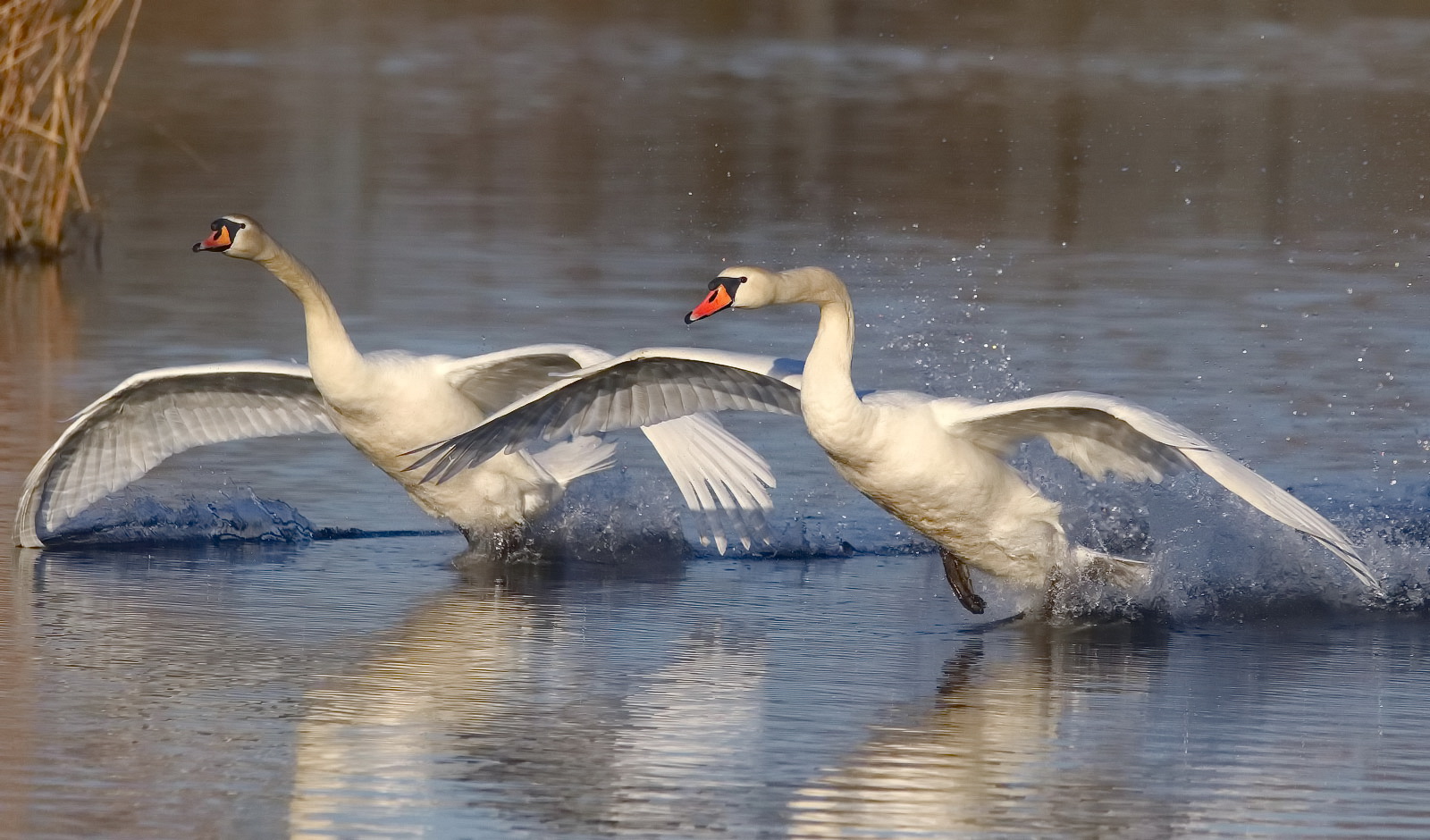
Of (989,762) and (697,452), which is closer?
(989,762)

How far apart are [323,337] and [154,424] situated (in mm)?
1155

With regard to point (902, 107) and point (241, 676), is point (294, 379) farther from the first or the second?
point (902, 107)

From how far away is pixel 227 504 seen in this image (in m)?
10.5

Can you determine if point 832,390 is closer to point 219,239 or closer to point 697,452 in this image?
point 697,452

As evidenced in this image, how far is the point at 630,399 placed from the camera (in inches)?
385

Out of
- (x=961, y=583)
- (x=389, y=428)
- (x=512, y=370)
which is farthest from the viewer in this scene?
(x=512, y=370)

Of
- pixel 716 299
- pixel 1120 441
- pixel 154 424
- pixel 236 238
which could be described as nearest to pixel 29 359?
pixel 154 424

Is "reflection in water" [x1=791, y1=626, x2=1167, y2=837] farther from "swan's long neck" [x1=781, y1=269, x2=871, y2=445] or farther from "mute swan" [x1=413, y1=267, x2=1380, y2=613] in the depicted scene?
"swan's long neck" [x1=781, y1=269, x2=871, y2=445]

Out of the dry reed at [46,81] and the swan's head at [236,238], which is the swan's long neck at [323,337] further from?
the dry reed at [46,81]

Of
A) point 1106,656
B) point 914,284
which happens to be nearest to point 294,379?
point 1106,656

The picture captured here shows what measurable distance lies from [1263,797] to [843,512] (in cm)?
421

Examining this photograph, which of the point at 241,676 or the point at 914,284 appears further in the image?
the point at 914,284

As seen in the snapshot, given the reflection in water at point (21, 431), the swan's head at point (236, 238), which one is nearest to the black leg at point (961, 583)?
the swan's head at point (236, 238)

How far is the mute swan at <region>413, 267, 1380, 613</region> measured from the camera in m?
8.41
